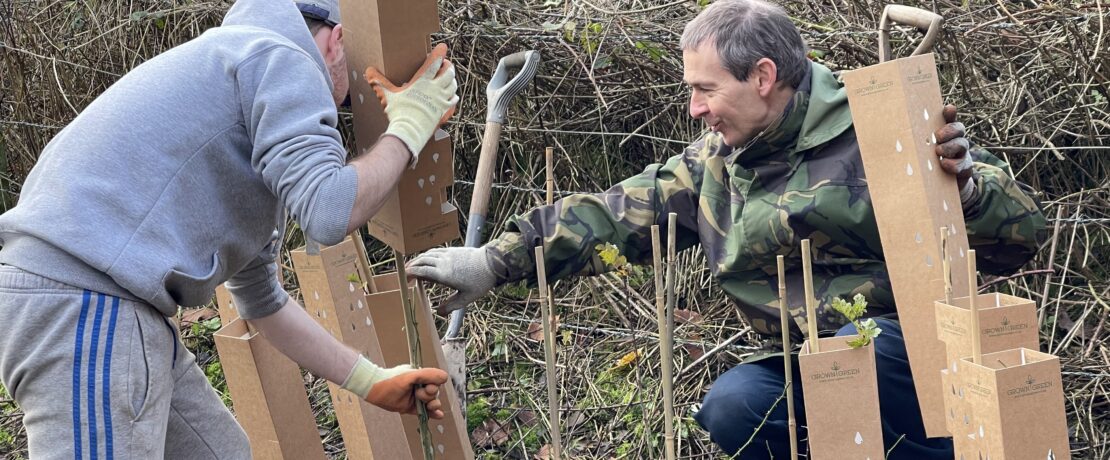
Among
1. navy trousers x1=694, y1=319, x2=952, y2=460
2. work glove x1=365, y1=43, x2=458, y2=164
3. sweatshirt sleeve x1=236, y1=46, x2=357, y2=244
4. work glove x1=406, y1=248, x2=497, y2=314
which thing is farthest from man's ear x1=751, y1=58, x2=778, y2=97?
sweatshirt sleeve x1=236, y1=46, x2=357, y2=244

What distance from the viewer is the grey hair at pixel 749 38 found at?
2543 millimetres

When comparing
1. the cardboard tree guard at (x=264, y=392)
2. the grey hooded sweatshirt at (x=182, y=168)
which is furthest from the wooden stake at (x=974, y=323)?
the cardboard tree guard at (x=264, y=392)

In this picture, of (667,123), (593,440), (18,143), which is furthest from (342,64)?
(18,143)

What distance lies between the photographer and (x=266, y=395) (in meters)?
2.50

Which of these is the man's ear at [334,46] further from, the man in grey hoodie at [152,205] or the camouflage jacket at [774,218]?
the camouflage jacket at [774,218]

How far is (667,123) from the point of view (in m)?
3.91

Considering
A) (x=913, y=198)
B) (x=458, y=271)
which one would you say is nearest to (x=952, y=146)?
(x=913, y=198)

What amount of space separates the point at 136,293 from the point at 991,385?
1.34 metres

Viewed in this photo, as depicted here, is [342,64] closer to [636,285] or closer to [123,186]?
[123,186]

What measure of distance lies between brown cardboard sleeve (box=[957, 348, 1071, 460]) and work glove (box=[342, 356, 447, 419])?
3.31ft

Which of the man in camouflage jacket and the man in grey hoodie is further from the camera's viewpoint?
the man in camouflage jacket

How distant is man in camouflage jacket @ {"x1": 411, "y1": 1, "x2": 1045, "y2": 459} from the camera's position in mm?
2492

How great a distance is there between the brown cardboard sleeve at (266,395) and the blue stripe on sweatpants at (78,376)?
655 millimetres

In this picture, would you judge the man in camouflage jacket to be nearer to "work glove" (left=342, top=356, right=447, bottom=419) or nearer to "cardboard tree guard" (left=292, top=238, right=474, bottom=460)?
"cardboard tree guard" (left=292, top=238, right=474, bottom=460)
